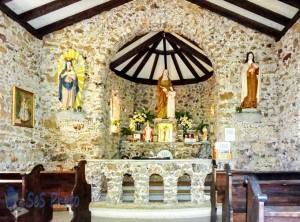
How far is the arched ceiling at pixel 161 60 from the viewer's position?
11.5m

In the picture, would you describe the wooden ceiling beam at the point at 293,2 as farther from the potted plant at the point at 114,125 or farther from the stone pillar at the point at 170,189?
the potted plant at the point at 114,125

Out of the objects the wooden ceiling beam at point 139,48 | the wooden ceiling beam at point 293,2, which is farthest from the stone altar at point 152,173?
the wooden ceiling beam at point 139,48

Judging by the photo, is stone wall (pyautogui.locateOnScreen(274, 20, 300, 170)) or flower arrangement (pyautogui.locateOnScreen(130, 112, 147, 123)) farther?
flower arrangement (pyautogui.locateOnScreen(130, 112, 147, 123))

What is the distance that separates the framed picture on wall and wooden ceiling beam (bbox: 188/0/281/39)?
4961mm

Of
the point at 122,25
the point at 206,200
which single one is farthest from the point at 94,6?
the point at 206,200

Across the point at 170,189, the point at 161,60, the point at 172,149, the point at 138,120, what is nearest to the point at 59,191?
the point at 170,189

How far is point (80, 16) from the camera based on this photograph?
29.7 ft

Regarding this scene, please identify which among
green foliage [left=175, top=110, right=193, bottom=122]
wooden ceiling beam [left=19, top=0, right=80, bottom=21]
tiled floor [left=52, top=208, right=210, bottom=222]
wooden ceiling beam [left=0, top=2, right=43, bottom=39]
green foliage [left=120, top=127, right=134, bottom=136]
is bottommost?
tiled floor [left=52, top=208, right=210, bottom=222]

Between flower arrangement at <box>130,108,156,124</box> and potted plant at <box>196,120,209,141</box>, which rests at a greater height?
flower arrangement at <box>130,108,156,124</box>

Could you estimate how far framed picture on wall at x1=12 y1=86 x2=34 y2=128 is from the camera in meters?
7.63

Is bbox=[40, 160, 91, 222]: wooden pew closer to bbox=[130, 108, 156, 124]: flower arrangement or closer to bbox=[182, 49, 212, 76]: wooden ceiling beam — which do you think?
bbox=[130, 108, 156, 124]: flower arrangement

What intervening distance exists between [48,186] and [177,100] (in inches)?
360

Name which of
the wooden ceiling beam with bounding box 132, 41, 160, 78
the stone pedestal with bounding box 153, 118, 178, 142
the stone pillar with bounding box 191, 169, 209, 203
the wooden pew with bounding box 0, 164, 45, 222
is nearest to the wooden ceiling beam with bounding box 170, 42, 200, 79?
the wooden ceiling beam with bounding box 132, 41, 160, 78

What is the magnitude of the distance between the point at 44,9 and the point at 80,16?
1238 mm
